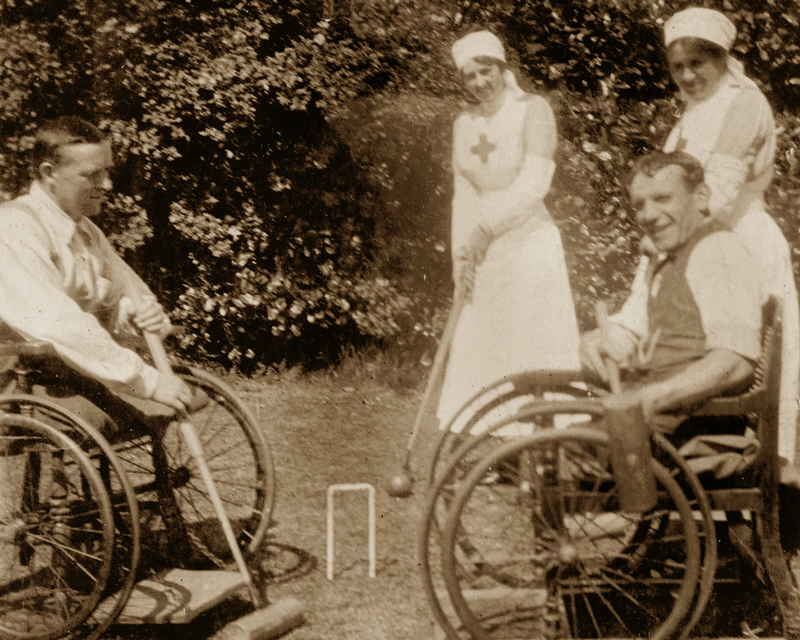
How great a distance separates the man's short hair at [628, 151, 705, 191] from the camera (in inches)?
114

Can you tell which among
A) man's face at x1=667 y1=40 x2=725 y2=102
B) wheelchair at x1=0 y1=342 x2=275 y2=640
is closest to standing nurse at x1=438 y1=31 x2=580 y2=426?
man's face at x1=667 y1=40 x2=725 y2=102

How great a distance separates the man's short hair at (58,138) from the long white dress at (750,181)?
215 cm

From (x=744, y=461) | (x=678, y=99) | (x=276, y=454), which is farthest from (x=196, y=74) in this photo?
(x=744, y=461)

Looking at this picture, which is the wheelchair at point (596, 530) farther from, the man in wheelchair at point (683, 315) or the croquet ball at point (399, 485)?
the croquet ball at point (399, 485)

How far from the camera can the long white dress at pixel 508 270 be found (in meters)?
3.84

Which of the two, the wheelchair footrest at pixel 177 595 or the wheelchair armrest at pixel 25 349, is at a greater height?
the wheelchair armrest at pixel 25 349

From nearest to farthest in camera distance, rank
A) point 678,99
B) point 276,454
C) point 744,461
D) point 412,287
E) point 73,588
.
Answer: point 744,461 < point 73,588 < point 678,99 < point 412,287 < point 276,454

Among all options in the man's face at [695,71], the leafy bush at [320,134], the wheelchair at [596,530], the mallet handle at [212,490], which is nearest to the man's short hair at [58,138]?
the mallet handle at [212,490]

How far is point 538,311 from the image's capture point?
3893mm

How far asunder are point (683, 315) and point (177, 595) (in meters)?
Answer: 1.81

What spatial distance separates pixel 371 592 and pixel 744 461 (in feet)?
4.40

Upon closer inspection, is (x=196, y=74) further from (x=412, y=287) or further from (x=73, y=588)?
(x=73, y=588)

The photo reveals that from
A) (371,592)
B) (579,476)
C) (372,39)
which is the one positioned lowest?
(371,592)

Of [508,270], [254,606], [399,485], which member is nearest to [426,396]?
[399,485]
